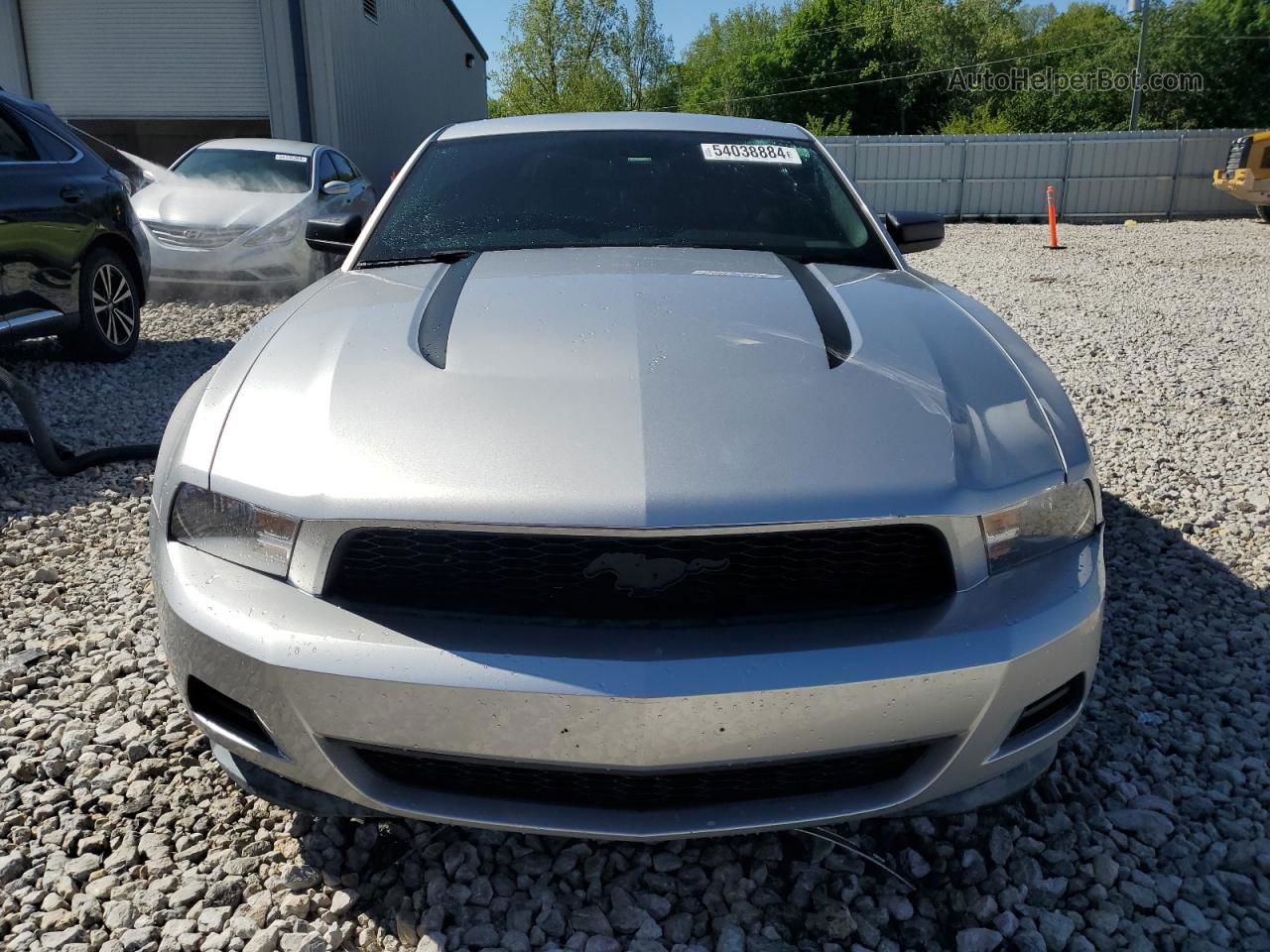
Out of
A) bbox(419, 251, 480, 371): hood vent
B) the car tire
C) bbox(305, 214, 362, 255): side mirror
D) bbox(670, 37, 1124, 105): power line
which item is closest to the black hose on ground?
bbox(305, 214, 362, 255): side mirror

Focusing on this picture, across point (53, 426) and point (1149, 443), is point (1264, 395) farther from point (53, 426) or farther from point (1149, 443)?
point (53, 426)

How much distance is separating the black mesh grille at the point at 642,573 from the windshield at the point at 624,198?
129 centimetres

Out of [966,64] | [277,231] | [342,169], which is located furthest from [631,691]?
[966,64]

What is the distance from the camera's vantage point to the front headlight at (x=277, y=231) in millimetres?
7812

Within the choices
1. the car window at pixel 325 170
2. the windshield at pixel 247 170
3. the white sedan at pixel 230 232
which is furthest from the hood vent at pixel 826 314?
the car window at pixel 325 170

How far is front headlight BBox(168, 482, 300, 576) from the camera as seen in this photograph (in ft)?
5.22

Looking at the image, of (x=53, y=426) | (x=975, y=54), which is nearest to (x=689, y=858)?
(x=53, y=426)

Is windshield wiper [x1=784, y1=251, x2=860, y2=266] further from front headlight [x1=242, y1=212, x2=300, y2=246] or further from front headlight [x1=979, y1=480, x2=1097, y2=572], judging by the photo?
front headlight [x1=242, y1=212, x2=300, y2=246]

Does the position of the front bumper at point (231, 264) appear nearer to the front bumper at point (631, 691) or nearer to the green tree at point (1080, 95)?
the front bumper at point (631, 691)

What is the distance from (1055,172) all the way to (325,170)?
60.1 ft

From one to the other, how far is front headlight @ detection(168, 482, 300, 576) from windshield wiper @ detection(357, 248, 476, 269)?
3.56ft

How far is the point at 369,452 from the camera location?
1.58 meters

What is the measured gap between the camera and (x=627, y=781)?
5.10 feet

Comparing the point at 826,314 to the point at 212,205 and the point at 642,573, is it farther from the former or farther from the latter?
the point at 212,205
